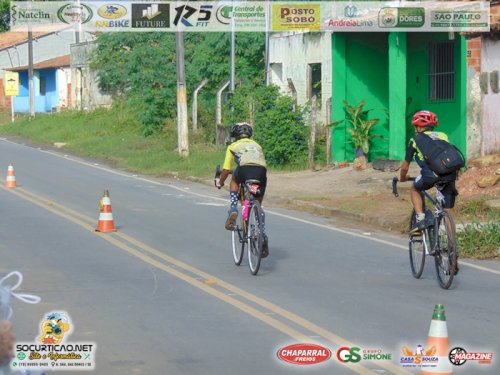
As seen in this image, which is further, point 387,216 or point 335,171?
point 335,171

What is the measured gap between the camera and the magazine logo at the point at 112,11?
1746 inches

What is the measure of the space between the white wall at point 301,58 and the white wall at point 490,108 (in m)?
8.60

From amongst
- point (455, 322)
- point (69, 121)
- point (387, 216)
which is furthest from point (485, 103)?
point (69, 121)

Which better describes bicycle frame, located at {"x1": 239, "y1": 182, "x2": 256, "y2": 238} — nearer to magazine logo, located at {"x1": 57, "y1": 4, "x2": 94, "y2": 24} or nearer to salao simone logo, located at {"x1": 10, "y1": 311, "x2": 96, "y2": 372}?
salao simone logo, located at {"x1": 10, "y1": 311, "x2": 96, "y2": 372}

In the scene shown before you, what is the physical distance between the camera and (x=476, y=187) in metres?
20.3

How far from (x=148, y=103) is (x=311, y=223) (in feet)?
70.7

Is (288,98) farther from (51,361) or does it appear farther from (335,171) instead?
(51,361)

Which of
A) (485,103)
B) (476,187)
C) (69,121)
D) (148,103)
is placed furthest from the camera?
(69,121)

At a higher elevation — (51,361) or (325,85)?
(325,85)

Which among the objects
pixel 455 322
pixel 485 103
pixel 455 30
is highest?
pixel 455 30

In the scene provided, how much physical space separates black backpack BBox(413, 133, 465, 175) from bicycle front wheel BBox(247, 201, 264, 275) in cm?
199

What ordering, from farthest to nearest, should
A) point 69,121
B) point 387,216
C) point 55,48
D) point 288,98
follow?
point 55,48 → point 69,121 → point 288,98 → point 387,216

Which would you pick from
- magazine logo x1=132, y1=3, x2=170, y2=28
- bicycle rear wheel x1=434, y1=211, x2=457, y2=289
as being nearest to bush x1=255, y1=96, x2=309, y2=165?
magazine logo x1=132, y1=3, x2=170, y2=28

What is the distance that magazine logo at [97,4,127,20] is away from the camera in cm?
4434
